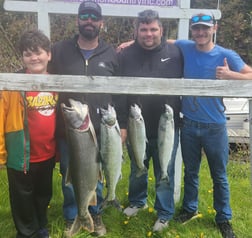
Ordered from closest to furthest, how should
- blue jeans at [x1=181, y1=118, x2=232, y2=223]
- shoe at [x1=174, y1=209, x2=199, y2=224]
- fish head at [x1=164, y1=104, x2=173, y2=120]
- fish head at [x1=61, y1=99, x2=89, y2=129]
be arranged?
fish head at [x1=61, y1=99, x2=89, y2=129]
fish head at [x1=164, y1=104, x2=173, y2=120]
blue jeans at [x1=181, y1=118, x2=232, y2=223]
shoe at [x1=174, y1=209, x2=199, y2=224]

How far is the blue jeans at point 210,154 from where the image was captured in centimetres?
353

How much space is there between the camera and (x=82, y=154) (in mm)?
2717

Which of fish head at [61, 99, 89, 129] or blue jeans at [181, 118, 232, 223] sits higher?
fish head at [61, 99, 89, 129]

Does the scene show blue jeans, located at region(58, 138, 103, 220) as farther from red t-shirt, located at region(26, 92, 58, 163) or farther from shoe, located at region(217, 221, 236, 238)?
shoe, located at region(217, 221, 236, 238)

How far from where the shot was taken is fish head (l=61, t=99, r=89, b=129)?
252 centimetres

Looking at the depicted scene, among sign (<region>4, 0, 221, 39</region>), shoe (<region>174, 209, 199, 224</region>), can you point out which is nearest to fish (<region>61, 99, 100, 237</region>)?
shoe (<region>174, 209, 199, 224</region>)

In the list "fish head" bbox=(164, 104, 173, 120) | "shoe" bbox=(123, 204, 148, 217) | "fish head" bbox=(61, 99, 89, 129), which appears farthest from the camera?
"shoe" bbox=(123, 204, 148, 217)

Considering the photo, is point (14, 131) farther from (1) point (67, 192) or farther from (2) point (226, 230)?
(2) point (226, 230)

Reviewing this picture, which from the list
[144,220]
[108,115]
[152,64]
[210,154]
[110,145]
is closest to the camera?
[108,115]

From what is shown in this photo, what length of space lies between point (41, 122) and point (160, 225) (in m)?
1.64

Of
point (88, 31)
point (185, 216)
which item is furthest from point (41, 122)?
point (185, 216)

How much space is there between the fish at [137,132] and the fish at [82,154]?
0.89 feet

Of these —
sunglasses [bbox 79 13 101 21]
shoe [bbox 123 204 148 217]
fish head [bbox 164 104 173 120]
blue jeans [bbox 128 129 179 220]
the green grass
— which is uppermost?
sunglasses [bbox 79 13 101 21]

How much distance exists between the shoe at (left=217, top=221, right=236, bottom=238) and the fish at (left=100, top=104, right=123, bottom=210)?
1.55 meters
